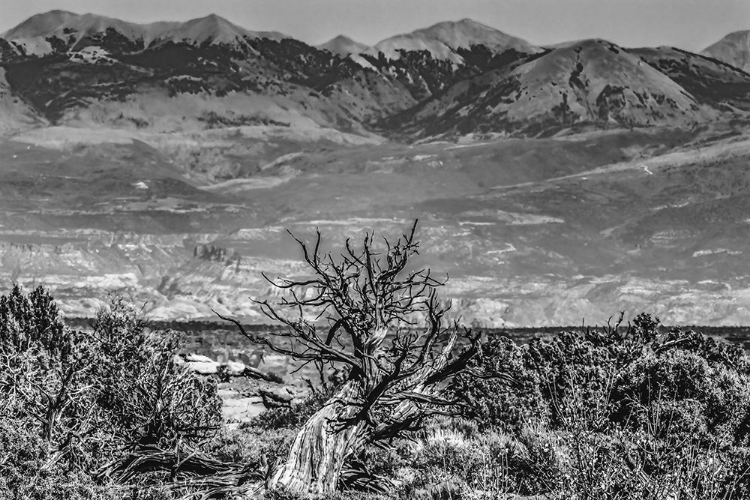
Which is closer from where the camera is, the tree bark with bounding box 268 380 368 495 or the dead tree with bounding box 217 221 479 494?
the tree bark with bounding box 268 380 368 495

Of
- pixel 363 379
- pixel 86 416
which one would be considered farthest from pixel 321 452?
pixel 86 416

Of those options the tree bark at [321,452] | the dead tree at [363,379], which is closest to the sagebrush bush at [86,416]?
the tree bark at [321,452]

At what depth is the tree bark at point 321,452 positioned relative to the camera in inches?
769

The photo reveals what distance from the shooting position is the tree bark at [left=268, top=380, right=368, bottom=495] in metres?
19.5

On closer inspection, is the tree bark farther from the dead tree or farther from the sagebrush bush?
the sagebrush bush

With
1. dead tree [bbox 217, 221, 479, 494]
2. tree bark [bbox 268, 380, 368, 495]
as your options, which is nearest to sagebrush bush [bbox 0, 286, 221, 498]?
tree bark [bbox 268, 380, 368, 495]

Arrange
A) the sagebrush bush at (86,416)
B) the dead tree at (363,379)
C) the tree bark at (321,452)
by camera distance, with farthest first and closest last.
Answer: the sagebrush bush at (86,416) → the dead tree at (363,379) → the tree bark at (321,452)

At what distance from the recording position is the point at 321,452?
1986 cm

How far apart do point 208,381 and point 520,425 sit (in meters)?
11.8

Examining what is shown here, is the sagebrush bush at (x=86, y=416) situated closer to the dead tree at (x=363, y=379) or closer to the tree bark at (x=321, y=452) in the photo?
the tree bark at (x=321, y=452)

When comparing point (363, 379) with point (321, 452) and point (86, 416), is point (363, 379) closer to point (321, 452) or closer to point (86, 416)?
point (321, 452)

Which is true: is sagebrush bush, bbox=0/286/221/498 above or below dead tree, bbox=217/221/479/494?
below

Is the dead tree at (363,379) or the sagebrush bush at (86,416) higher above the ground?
the dead tree at (363,379)

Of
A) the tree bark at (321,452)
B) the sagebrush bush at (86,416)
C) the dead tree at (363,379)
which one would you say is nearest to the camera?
the tree bark at (321,452)
